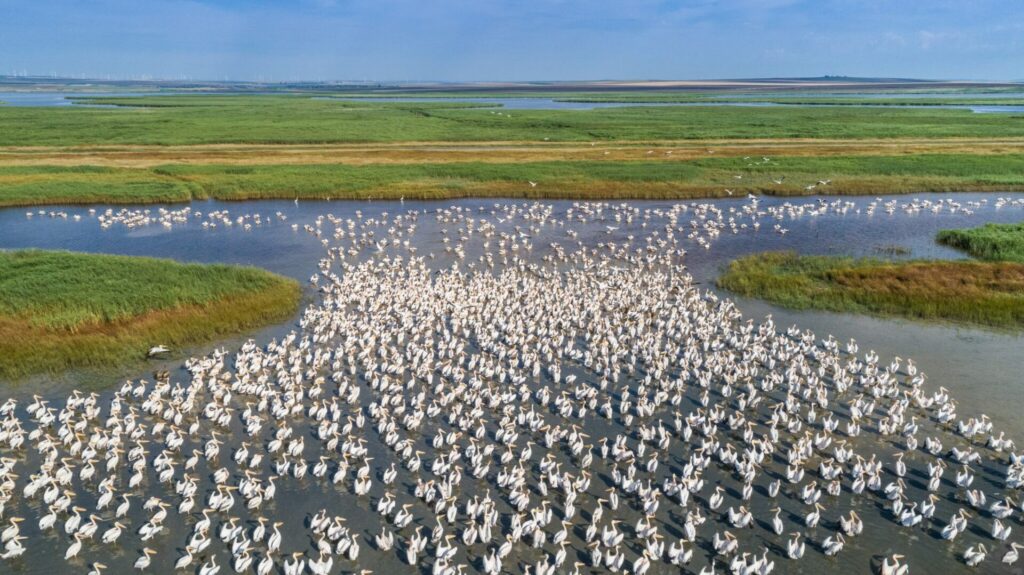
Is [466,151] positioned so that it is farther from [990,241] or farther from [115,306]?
[115,306]

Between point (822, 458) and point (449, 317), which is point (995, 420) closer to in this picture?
point (822, 458)

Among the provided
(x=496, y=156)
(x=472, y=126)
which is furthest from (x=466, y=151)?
(x=472, y=126)

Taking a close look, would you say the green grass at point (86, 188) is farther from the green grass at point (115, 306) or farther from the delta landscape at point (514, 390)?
the green grass at point (115, 306)

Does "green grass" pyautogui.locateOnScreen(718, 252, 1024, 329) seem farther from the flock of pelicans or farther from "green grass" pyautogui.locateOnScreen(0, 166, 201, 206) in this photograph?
"green grass" pyautogui.locateOnScreen(0, 166, 201, 206)

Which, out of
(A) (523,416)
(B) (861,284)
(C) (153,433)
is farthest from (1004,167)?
(C) (153,433)

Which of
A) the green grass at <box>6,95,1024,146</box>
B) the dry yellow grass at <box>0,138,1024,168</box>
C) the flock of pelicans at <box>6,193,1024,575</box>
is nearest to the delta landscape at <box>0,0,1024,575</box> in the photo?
the flock of pelicans at <box>6,193,1024,575</box>

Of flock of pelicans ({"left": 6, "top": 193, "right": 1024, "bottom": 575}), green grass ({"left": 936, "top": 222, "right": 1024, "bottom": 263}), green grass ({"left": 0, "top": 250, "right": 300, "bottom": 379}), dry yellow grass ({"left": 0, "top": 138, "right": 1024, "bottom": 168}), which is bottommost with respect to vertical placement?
flock of pelicans ({"left": 6, "top": 193, "right": 1024, "bottom": 575})
